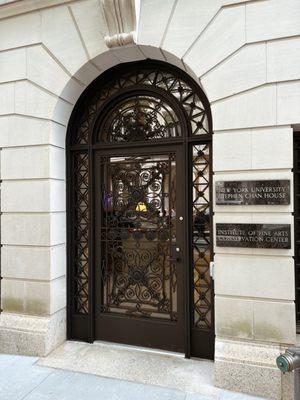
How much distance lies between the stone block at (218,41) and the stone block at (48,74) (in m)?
1.76

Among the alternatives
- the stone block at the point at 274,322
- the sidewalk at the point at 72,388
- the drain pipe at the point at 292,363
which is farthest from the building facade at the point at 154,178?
the drain pipe at the point at 292,363

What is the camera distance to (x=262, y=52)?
396cm

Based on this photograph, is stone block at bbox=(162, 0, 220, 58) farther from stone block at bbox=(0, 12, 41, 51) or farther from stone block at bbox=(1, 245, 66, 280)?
stone block at bbox=(1, 245, 66, 280)

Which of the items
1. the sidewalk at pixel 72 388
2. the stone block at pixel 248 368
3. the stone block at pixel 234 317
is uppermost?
the stone block at pixel 234 317

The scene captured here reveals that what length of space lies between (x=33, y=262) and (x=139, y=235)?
1.61 m

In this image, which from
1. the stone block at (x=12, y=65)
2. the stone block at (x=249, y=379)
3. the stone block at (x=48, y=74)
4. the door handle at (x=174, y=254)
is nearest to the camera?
the stone block at (x=249, y=379)

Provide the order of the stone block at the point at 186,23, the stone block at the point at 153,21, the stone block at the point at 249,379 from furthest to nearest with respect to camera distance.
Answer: the stone block at the point at 153,21 → the stone block at the point at 186,23 → the stone block at the point at 249,379

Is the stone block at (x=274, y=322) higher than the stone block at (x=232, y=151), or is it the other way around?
the stone block at (x=232, y=151)

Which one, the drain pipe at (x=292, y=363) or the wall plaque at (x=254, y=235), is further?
the wall plaque at (x=254, y=235)

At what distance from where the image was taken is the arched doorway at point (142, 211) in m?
4.71

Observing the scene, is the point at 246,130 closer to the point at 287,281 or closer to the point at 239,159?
the point at 239,159

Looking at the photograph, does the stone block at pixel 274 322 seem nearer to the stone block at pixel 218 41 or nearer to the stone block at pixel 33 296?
the stone block at pixel 33 296

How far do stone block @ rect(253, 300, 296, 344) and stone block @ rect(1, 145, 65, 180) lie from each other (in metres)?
3.32

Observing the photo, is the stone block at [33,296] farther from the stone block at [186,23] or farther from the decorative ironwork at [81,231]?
the stone block at [186,23]
